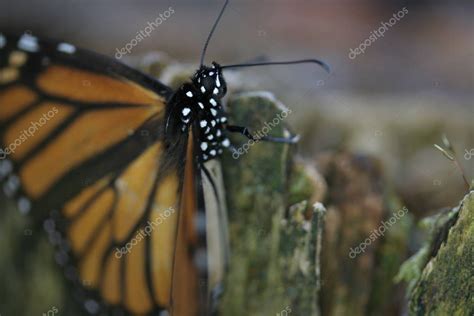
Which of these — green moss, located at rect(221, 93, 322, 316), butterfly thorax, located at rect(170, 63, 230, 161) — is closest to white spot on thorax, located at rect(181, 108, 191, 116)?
butterfly thorax, located at rect(170, 63, 230, 161)

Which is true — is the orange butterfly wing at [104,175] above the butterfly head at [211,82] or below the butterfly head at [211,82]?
below

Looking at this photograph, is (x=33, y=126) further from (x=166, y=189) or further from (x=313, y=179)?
(x=313, y=179)

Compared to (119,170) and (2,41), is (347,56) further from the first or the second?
(2,41)

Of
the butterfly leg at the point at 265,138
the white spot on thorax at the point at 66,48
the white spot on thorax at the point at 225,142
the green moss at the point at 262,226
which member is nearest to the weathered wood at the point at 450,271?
the green moss at the point at 262,226

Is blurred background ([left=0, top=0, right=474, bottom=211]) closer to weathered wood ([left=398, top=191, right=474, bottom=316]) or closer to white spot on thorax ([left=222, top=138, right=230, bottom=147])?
white spot on thorax ([left=222, top=138, right=230, bottom=147])

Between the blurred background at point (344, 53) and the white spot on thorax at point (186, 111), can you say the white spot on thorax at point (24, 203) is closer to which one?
the white spot on thorax at point (186, 111)

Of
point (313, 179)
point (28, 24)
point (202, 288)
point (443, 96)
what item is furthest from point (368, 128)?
point (28, 24)
